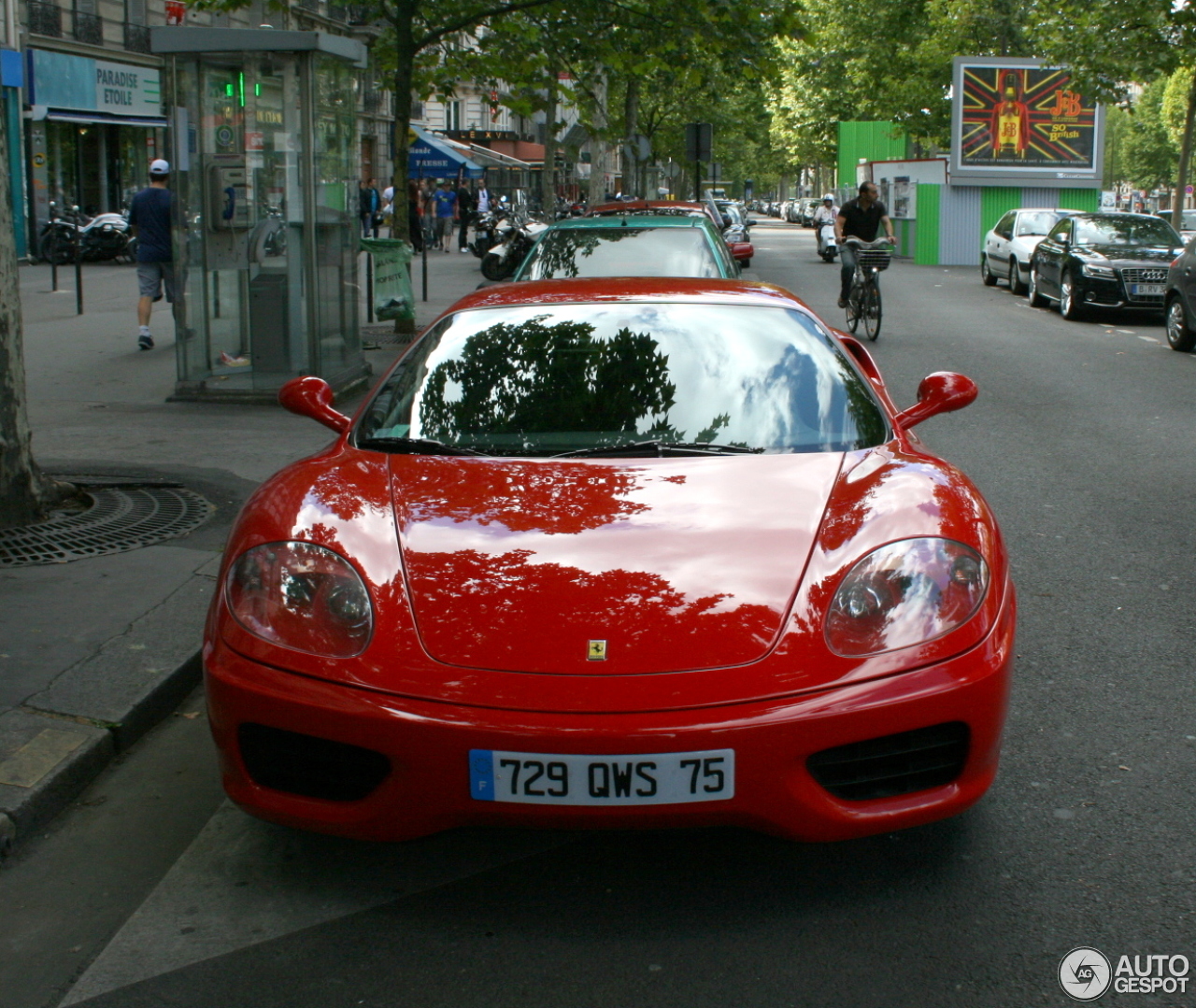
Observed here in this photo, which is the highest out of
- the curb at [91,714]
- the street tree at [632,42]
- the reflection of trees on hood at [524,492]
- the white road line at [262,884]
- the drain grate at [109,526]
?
the street tree at [632,42]

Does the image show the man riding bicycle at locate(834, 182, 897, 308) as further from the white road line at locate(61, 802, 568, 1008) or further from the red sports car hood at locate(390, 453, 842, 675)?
the white road line at locate(61, 802, 568, 1008)

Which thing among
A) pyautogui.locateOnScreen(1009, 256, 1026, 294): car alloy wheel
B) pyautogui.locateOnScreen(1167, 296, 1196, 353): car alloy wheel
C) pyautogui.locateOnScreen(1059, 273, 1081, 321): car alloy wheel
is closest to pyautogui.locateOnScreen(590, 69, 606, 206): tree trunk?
pyautogui.locateOnScreen(1009, 256, 1026, 294): car alloy wheel

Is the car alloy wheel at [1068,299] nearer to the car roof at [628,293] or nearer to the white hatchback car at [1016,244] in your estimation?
the white hatchback car at [1016,244]

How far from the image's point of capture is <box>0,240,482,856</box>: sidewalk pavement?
4.03 metres

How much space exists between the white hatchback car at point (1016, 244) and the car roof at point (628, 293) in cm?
1966

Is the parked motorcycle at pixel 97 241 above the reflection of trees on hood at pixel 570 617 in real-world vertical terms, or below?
above

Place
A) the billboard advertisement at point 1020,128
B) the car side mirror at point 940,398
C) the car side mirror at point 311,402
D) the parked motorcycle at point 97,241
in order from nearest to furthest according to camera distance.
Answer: the car side mirror at point 940,398 < the car side mirror at point 311,402 < the parked motorcycle at point 97,241 < the billboard advertisement at point 1020,128

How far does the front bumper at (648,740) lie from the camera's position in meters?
2.91

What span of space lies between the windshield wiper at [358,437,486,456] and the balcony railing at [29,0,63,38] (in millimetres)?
29892

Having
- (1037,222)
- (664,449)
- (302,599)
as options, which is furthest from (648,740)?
(1037,222)

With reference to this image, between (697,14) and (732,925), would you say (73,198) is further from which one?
(732,925)

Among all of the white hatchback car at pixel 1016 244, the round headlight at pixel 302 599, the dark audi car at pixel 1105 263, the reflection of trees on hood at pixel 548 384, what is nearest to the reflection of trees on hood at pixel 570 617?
the round headlight at pixel 302 599

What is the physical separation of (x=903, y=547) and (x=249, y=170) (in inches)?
342

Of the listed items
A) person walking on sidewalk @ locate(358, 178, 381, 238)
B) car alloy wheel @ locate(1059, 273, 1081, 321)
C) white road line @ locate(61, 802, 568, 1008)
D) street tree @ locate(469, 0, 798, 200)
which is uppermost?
street tree @ locate(469, 0, 798, 200)
